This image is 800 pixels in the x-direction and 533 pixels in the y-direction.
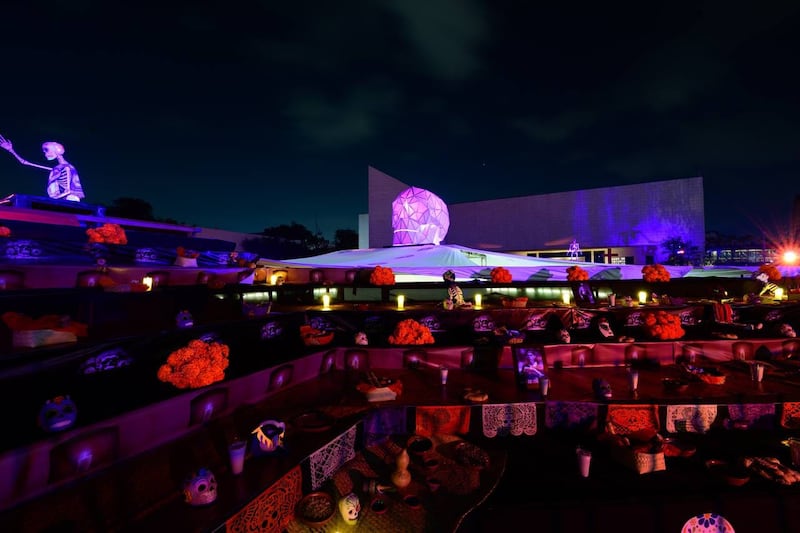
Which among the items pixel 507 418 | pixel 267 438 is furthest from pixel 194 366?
pixel 507 418

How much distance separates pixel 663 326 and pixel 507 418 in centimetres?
280

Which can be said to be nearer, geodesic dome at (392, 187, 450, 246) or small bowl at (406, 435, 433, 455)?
small bowl at (406, 435, 433, 455)

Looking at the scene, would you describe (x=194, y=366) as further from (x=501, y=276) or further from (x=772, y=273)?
(x=772, y=273)

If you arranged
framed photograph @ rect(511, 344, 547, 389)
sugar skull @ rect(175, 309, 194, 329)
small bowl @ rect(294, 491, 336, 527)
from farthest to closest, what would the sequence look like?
1. framed photograph @ rect(511, 344, 547, 389)
2. sugar skull @ rect(175, 309, 194, 329)
3. small bowl @ rect(294, 491, 336, 527)

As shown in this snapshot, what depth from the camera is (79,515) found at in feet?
6.53

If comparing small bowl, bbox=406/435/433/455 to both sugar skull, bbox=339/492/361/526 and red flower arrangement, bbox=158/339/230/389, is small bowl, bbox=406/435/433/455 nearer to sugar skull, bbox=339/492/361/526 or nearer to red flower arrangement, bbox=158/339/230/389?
sugar skull, bbox=339/492/361/526

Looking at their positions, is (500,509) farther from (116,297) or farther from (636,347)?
(116,297)

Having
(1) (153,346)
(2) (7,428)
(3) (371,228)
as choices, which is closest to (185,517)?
(2) (7,428)

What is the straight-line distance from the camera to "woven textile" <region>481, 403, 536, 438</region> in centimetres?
393

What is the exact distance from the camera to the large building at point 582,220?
23.8 m

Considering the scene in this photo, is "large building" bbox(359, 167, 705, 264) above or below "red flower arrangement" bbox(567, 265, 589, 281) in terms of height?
above

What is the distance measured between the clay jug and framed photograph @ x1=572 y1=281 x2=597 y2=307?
406cm

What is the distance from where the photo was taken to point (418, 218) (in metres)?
14.7

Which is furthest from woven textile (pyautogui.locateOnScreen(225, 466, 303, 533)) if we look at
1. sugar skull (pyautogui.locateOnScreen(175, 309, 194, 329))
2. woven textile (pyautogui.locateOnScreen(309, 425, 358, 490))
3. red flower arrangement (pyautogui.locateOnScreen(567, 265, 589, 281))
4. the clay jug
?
red flower arrangement (pyautogui.locateOnScreen(567, 265, 589, 281))
